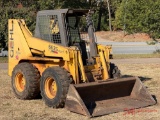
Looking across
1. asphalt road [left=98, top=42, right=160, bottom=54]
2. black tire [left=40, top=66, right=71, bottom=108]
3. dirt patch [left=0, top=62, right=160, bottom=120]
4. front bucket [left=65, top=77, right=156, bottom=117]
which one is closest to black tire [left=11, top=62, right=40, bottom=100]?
dirt patch [left=0, top=62, right=160, bottom=120]

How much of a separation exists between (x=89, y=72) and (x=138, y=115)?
181cm

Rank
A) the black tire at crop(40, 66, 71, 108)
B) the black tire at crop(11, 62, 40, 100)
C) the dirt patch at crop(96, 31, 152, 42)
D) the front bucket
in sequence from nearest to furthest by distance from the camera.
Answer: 1. the front bucket
2. the black tire at crop(40, 66, 71, 108)
3. the black tire at crop(11, 62, 40, 100)
4. the dirt patch at crop(96, 31, 152, 42)

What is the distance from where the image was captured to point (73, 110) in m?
8.15

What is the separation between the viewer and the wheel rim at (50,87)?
887 centimetres

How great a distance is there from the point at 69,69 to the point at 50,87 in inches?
26.0

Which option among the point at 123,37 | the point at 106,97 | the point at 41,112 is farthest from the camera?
the point at 123,37

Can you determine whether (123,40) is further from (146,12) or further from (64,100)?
(64,100)

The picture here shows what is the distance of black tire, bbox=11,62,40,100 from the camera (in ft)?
31.0

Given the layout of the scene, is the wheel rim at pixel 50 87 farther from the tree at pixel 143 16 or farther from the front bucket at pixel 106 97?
the tree at pixel 143 16

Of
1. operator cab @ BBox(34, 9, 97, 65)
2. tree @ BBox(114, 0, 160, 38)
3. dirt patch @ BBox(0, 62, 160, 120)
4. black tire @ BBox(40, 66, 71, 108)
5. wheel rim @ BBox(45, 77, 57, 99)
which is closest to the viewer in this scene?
dirt patch @ BBox(0, 62, 160, 120)

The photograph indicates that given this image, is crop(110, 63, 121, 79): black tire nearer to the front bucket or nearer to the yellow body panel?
the yellow body panel

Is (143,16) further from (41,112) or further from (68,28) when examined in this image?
(41,112)

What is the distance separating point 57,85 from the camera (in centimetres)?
848

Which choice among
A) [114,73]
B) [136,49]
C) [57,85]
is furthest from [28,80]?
[136,49]
